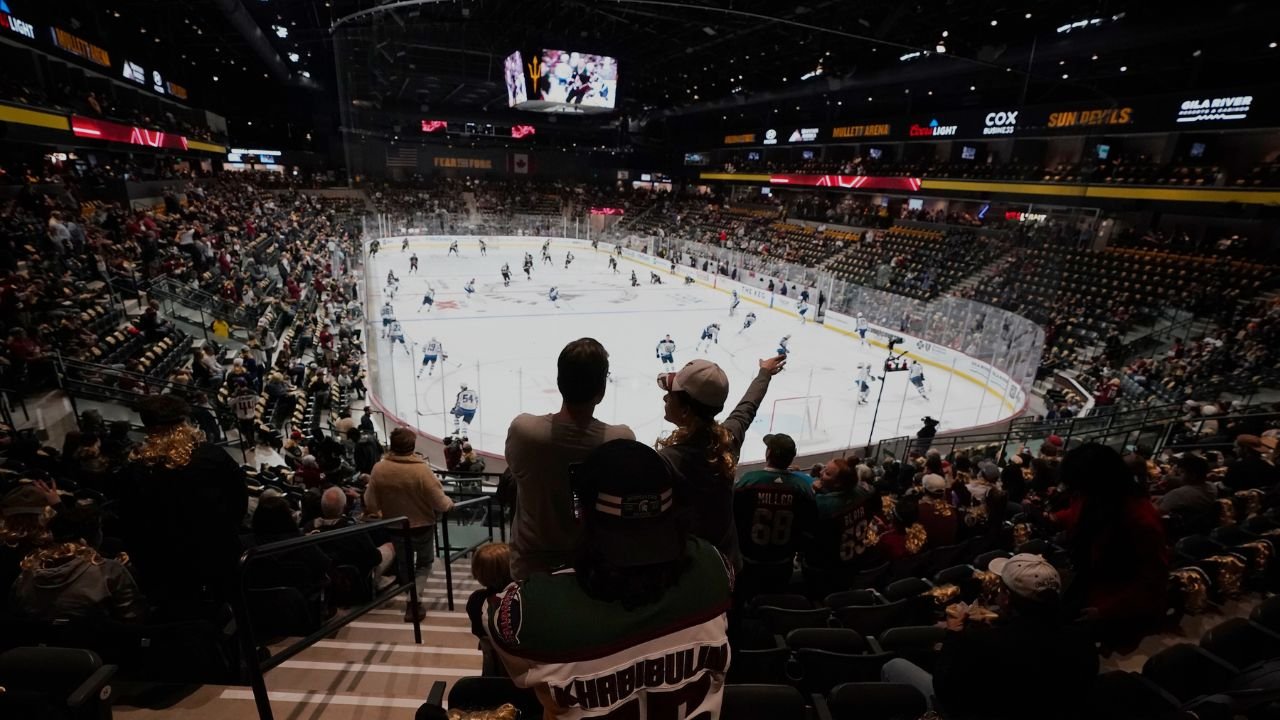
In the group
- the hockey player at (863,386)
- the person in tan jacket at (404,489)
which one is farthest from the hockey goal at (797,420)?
the person in tan jacket at (404,489)

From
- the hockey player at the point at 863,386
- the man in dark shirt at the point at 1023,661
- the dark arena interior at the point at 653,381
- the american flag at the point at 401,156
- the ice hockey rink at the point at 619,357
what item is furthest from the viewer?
the american flag at the point at 401,156

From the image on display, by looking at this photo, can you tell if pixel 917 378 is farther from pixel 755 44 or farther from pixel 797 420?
pixel 755 44

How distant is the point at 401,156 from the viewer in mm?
44312

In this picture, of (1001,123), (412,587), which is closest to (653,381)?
(412,587)

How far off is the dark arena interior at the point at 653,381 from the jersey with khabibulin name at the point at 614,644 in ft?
0.03

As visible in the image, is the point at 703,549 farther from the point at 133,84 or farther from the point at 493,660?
the point at 133,84

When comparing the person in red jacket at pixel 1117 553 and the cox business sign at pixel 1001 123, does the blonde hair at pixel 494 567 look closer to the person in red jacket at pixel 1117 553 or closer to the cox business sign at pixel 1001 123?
the person in red jacket at pixel 1117 553

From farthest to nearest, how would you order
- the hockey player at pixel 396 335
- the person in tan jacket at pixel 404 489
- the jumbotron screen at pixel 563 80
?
1. the jumbotron screen at pixel 563 80
2. the hockey player at pixel 396 335
3. the person in tan jacket at pixel 404 489

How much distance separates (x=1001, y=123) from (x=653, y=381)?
21717 millimetres

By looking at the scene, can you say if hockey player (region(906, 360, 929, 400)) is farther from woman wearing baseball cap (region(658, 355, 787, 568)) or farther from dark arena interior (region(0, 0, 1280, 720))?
woman wearing baseball cap (region(658, 355, 787, 568))

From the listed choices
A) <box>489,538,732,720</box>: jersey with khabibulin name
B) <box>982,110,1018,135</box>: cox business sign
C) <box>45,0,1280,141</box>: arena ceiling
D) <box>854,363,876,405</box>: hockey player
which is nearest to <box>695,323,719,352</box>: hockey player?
<box>854,363,876,405</box>: hockey player

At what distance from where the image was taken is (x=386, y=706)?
265 cm

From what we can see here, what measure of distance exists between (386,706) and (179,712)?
30.3 inches

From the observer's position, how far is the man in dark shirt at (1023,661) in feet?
5.84
